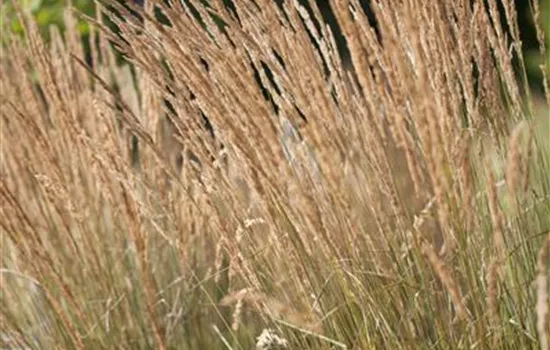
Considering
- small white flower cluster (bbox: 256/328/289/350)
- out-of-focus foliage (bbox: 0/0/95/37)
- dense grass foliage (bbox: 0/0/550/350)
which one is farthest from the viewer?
out-of-focus foliage (bbox: 0/0/95/37)

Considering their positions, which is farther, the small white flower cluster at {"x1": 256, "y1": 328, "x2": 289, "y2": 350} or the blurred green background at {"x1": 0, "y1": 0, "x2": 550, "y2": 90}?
the blurred green background at {"x1": 0, "y1": 0, "x2": 550, "y2": 90}

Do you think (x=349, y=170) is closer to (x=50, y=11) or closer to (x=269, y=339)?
(x=269, y=339)

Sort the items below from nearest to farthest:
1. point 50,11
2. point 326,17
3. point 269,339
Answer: point 269,339, point 50,11, point 326,17

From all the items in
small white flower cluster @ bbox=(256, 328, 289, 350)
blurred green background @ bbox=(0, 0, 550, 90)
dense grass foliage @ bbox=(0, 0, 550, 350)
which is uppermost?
dense grass foliage @ bbox=(0, 0, 550, 350)

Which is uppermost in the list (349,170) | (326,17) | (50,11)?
(349,170)

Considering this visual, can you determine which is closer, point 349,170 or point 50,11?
point 349,170

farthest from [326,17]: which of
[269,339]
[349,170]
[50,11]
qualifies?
[269,339]

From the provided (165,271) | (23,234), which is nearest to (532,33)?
(165,271)

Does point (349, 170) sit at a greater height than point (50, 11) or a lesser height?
greater

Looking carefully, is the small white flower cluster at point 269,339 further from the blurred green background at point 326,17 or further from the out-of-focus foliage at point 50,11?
the out-of-focus foliage at point 50,11

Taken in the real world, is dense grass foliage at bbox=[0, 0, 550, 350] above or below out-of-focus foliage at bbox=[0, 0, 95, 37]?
above

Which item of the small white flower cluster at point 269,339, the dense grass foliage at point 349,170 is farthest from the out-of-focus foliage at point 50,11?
the small white flower cluster at point 269,339

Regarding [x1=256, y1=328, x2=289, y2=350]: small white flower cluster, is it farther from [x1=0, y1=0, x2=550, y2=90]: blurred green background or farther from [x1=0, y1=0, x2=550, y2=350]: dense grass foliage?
[x1=0, y1=0, x2=550, y2=90]: blurred green background

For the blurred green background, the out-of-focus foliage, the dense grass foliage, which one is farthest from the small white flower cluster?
the out-of-focus foliage
